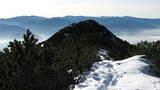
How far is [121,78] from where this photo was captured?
20781mm

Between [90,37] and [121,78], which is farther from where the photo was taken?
[90,37]

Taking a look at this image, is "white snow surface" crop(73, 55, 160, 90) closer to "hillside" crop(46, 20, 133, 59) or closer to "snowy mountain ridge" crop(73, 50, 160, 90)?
"snowy mountain ridge" crop(73, 50, 160, 90)

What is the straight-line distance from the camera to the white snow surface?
18.0 m

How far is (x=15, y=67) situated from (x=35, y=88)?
105 centimetres

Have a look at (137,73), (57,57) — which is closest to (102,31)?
(137,73)

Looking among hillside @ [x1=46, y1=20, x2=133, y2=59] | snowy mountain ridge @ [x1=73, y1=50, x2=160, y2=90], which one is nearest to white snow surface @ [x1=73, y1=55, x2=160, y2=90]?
snowy mountain ridge @ [x1=73, y1=50, x2=160, y2=90]

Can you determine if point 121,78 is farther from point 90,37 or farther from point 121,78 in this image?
point 90,37

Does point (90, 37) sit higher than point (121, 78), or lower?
lower

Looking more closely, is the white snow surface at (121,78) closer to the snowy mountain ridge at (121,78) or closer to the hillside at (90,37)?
the snowy mountain ridge at (121,78)

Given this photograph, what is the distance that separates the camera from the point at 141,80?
19.3m

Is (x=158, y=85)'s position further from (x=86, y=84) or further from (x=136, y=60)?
(x=136, y=60)

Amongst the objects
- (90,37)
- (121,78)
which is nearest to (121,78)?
(121,78)

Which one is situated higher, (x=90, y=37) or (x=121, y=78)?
(x=121, y=78)

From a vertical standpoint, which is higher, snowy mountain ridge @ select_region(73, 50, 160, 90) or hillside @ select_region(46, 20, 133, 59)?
snowy mountain ridge @ select_region(73, 50, 160, 90)
